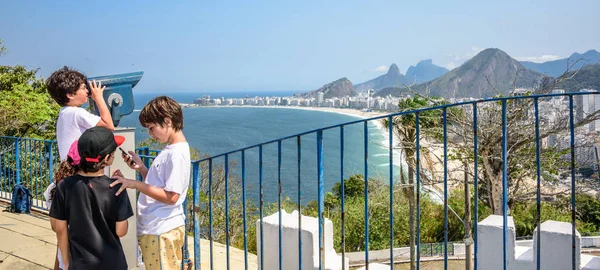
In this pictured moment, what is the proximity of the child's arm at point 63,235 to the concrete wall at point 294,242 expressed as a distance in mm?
2218

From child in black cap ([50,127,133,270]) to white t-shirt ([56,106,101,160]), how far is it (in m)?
0.48

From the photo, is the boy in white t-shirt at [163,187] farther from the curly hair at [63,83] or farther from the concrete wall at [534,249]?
the concrete wall at [534,249]

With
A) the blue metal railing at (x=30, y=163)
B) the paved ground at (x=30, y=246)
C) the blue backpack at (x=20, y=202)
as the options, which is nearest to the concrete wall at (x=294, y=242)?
the paved ground at (x=30, y=246)

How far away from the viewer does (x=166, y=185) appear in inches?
91.5

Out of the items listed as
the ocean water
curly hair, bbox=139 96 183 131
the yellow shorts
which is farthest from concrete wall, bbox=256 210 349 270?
the ocean water

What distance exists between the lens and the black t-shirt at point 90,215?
221 centimetres

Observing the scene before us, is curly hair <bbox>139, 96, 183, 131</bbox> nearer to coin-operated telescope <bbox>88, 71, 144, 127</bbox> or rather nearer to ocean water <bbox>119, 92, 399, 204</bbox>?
coin-operated telescope <bbox>88, 71, 144, 127</bbox>

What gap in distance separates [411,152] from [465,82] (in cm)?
10812

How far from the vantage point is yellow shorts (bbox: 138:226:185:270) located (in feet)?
8.06

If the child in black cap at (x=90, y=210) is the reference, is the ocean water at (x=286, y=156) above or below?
below

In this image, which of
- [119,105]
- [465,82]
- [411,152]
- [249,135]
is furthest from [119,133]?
[465,82]

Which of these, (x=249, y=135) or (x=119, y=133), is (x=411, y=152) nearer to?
(x=119, y=133)

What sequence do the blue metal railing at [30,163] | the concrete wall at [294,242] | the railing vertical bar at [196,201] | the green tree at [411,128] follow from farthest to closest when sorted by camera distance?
the green tree at [411,128] → the blue metal railing at [30,163] → the concrete wall at [294,242] → the railing vertical bar at [196,201]

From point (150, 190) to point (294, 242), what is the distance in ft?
8.44
